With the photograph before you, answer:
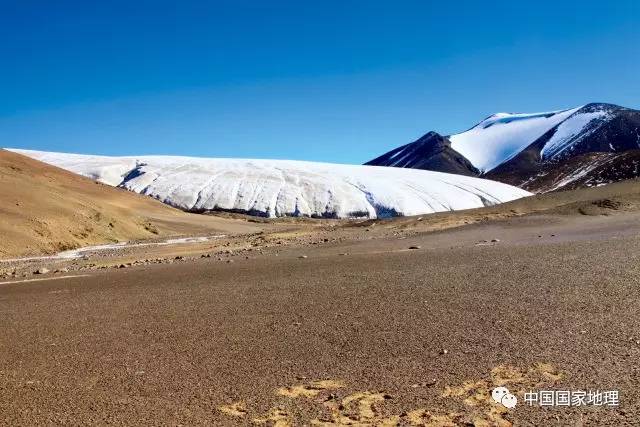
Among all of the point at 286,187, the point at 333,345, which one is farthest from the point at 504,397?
the point at 286,187

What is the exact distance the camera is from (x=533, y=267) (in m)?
12.6

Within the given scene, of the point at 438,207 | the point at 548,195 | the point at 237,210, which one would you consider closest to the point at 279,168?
the point at 237,210

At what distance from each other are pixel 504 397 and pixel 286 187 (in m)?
73.7

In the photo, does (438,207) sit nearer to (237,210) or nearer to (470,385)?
(237,210)

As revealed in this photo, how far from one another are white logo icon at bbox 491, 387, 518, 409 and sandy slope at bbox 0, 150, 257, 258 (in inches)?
1010

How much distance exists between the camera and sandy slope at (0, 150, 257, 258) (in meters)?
29.3

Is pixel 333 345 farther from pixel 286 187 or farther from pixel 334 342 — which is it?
pixel 286 187

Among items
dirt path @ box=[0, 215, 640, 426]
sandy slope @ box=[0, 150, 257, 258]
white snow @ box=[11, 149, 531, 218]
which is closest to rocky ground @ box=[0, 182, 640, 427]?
dirt path @ box=[0, 215, 640, 426]

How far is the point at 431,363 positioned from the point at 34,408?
4124 mm

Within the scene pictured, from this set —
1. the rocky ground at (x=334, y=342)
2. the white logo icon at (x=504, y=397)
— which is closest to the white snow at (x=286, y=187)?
the rocky ground at (x=334, y=342)

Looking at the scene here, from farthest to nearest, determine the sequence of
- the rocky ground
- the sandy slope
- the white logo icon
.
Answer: the sandy slope
the rocky ground
the white logo icon

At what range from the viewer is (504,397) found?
5430mm

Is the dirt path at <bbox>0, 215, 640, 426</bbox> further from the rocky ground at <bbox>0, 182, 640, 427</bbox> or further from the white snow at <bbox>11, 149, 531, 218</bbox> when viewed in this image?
the white snow at <bbox>11, 149, 531, 218</bbox>

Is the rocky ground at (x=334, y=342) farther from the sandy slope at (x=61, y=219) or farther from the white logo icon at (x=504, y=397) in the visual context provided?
the sandy slope at (x=61, y=219)
